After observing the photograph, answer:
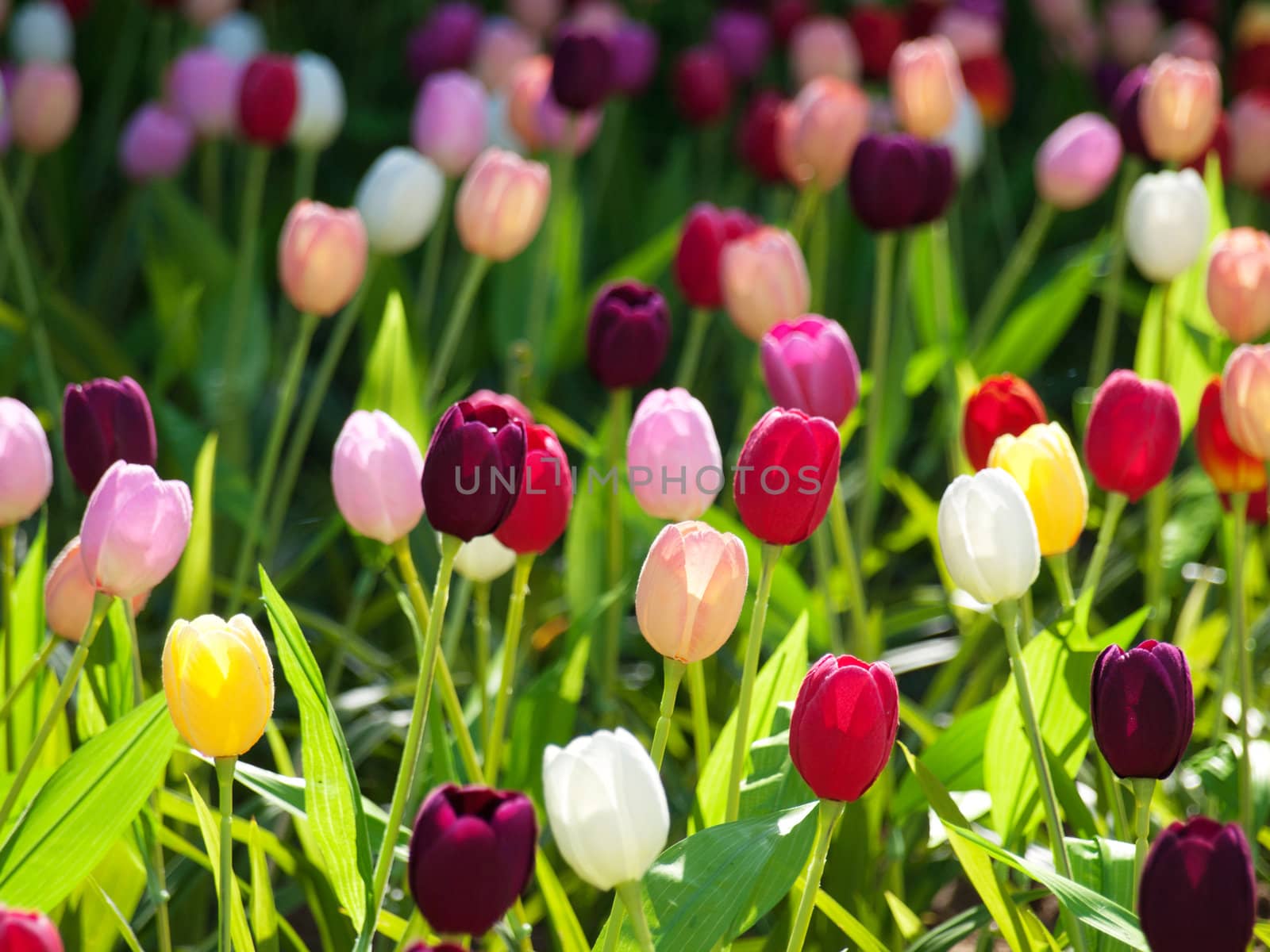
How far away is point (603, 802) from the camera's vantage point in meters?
0.54

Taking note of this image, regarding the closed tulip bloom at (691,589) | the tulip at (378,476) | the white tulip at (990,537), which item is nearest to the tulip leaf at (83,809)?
the tulip at (378,476)

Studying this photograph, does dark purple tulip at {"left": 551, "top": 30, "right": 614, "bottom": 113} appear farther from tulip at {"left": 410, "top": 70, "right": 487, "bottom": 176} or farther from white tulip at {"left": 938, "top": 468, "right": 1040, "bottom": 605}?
white tulip at {"left": 938, "top": 468, "right": 1040, "bottom": 605}

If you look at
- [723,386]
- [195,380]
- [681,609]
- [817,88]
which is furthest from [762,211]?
[681,609]

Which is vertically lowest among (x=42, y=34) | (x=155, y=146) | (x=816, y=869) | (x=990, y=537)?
(x=816, y=869)

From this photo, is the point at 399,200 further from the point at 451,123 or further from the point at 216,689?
the point at 216,689

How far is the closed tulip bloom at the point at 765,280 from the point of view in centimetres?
103

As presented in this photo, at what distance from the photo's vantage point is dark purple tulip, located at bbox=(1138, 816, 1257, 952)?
505 millimetres

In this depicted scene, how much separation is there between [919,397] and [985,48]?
41 cm

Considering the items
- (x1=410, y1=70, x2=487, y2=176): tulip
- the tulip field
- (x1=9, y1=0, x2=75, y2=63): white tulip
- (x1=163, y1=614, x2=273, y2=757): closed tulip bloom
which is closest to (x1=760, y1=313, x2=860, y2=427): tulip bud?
the tulip field

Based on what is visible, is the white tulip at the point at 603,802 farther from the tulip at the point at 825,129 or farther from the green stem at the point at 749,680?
the tulip at the point at 825,129

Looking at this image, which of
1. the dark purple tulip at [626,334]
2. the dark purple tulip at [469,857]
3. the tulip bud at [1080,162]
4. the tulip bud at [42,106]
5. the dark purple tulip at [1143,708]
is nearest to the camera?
the dark purple tulip at [469,857]

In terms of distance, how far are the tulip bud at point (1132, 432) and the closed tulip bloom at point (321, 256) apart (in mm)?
525

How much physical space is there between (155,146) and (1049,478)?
117 centimetres

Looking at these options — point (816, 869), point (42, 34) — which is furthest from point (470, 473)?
point (42, 34)
